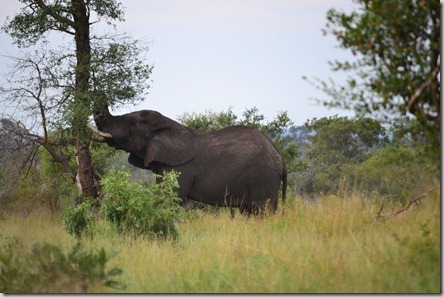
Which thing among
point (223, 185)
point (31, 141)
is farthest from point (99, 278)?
point (31, 141)

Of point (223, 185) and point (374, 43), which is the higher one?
point (374, 43)

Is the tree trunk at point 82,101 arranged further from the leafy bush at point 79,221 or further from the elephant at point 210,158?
the leafy bush at point 79,221

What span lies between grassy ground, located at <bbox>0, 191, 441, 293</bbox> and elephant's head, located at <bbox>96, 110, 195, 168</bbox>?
3.90m

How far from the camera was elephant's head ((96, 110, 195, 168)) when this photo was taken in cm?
1540

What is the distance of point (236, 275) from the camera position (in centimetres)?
817

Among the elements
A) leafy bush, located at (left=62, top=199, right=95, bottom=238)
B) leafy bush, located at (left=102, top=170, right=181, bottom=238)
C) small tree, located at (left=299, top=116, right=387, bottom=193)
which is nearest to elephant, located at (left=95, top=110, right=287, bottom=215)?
leafy bush, located at (left=62, top=199, right=95, bottom=238)

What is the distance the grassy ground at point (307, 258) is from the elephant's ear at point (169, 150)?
388 cm

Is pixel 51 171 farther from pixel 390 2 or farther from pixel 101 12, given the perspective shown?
pixel 390 2

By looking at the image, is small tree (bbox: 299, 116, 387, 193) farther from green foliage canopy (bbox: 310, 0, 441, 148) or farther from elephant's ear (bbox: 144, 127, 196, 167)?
green foliage canopy (bbox: 310, 0, 441, 148)

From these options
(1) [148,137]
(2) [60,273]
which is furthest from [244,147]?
(2) [60,273]

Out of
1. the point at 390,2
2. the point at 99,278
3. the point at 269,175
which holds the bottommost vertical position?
the point at 99,278

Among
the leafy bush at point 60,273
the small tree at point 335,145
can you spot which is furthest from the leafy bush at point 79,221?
the small tree at point 335,145

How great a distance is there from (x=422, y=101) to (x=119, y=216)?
5567mm

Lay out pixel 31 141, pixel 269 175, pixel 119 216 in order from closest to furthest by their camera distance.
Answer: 1. pixel 119 216
2. pixel 269 175
3. pixel 31 141
